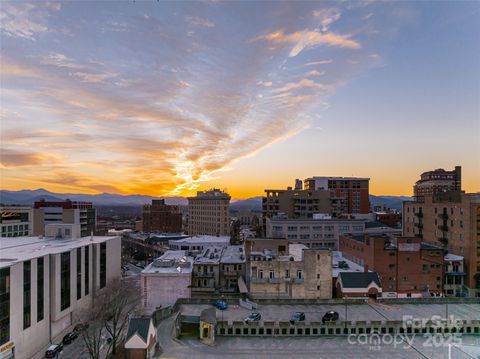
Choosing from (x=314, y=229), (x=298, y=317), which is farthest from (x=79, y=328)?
(x=314, y=229)

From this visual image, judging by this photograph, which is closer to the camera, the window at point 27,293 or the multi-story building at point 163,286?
the window at point 27,293

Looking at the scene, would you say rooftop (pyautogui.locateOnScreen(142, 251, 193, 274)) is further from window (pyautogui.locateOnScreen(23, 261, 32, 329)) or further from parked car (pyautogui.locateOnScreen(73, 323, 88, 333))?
window (pyautogui.locateOnScreen(23, 261, 32, 329))

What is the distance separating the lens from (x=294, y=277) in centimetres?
5412

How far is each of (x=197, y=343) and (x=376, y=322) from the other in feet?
74.1

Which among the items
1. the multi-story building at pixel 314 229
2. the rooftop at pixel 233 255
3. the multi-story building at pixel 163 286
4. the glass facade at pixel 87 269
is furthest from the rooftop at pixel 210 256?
the multi-story building at pixel 314 229

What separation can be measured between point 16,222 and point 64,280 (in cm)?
7598

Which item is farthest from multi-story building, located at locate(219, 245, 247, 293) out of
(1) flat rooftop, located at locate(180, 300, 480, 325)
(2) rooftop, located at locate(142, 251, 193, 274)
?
(1) flat rooftop, located at locate(180, 300, 480, 325)

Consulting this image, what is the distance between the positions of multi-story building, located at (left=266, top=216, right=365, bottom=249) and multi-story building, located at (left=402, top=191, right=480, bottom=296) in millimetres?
16027

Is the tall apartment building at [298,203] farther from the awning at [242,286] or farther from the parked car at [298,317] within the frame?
the parked car at [298,317]

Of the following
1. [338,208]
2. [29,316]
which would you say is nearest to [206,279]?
[29,316]

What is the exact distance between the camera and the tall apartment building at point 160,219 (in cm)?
17150

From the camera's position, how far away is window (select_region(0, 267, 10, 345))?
34.8 m

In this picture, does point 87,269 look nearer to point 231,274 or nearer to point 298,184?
point 231,274

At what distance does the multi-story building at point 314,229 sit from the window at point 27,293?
2471 inches
